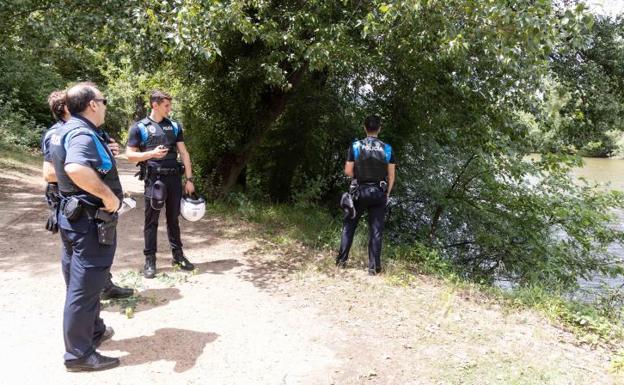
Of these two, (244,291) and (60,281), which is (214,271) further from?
(60,281)

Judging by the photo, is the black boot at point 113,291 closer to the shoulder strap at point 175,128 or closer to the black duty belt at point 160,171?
the black duty belt at point 160,171

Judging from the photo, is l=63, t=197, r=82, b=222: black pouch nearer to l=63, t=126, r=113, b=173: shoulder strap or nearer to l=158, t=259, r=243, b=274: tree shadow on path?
l=63, t=126, r=113, b=173: shoulder strap

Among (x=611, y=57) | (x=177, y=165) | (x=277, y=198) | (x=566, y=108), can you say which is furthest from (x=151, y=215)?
(x=611, y=57)

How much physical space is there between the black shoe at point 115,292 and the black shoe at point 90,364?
4.10 feet

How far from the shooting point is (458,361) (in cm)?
390

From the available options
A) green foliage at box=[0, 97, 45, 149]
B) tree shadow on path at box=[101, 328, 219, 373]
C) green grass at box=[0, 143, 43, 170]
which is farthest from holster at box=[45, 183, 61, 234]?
green foliage at box=[0, 97, 45, 149]

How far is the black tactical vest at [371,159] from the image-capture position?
561 centimetres

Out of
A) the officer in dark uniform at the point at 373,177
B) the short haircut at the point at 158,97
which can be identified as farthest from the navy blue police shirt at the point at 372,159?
the short haircut at the point at 158,97

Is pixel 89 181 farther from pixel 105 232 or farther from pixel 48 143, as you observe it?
pixel 48 143

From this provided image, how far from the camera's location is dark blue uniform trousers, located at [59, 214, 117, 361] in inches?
134

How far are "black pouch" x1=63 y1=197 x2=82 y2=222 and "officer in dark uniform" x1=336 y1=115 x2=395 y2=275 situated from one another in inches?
124

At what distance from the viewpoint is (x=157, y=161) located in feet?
17.1

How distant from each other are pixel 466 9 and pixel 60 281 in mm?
5129

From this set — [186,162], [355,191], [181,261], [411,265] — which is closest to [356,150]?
[355,191]
